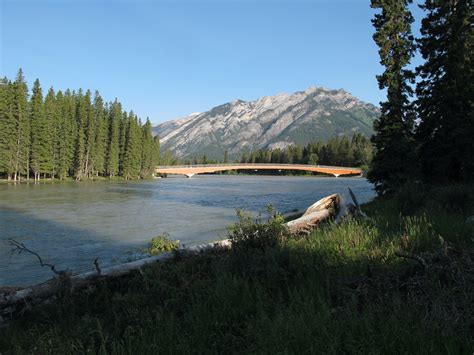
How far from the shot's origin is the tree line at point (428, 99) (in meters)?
20.0

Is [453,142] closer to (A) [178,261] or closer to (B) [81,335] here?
(A) [178,261]

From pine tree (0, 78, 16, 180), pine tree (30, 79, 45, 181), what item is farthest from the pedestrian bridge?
pine tree (0, 78, 16, 180)

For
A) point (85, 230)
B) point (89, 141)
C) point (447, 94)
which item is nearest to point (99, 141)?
point (89, 141)

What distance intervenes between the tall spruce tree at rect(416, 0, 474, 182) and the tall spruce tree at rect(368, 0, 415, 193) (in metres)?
0.96

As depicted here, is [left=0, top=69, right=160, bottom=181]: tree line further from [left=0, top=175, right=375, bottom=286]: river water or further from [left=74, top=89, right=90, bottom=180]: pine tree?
[left=0, top=175, right=375, bottom=286]: river water

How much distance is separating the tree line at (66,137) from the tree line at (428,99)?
56.2m

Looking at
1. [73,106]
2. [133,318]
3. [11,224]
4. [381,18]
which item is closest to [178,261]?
[133,318]

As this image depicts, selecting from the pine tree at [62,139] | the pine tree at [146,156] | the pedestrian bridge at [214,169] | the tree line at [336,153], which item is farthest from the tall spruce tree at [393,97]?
the tree line at [336,153]

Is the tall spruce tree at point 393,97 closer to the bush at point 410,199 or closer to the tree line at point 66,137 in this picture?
the bush at point 410,199

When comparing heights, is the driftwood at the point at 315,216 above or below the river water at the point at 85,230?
above

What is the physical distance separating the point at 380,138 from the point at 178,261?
18261mm

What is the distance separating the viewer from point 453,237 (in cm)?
630

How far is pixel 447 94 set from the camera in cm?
2048

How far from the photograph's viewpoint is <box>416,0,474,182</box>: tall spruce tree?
1955 centimetres
